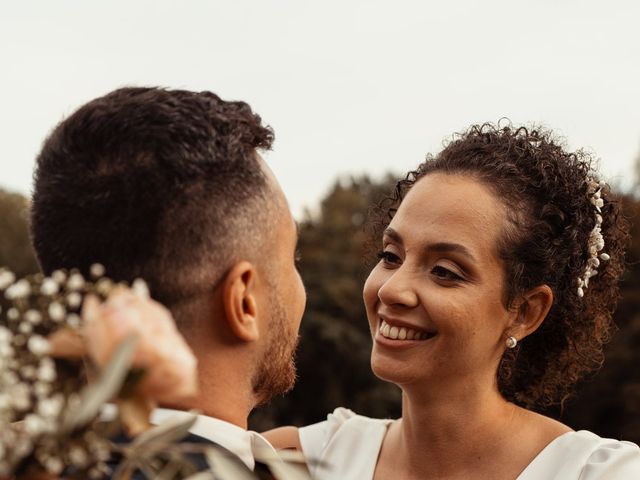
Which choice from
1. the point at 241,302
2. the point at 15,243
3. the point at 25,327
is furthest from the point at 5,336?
the point at 15,243

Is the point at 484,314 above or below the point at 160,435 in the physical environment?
above

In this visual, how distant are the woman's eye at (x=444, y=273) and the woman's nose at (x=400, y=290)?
0.13 metres

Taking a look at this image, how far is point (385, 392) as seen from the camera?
94.5 feet

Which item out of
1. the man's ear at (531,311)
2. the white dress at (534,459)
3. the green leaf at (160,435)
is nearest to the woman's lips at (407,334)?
the man's ear at (531,311)

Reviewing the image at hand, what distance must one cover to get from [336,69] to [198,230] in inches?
1311

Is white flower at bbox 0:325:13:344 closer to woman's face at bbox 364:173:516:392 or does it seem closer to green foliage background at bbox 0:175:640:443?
woman's face at bbox 364:173:516:392

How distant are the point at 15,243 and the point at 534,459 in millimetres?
28070

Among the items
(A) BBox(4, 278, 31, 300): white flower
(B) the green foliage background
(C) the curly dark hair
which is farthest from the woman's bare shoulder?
(B) the green foliage background

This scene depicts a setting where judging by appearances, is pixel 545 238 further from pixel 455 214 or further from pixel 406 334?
pixel 406 334

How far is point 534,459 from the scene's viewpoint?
4.82 metres

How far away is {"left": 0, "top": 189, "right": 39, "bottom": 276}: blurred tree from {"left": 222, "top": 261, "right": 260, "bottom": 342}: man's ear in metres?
27.2

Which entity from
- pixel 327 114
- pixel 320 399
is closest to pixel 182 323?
pixel 320 399

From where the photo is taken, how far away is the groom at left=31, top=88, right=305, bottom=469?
257 cm

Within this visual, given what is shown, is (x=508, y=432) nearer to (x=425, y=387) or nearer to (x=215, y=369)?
(x=425, y=387)
